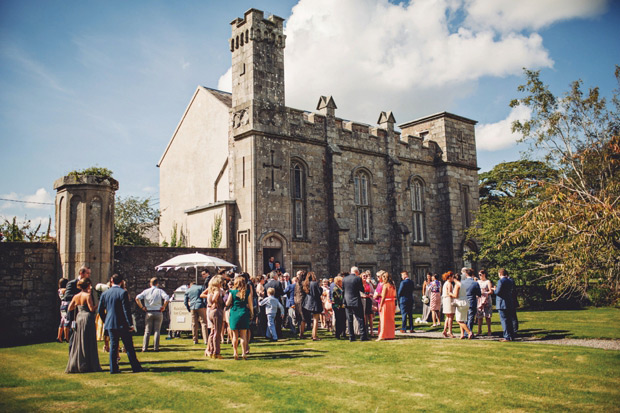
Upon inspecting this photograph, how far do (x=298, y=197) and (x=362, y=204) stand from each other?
4.32 m

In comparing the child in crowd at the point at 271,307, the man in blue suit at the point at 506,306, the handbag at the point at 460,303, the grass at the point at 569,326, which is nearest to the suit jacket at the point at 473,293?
the handbag at the point at 460,303

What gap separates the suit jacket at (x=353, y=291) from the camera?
518 inches

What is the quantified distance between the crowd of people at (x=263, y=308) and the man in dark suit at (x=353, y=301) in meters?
0.03

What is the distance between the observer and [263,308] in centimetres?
1492

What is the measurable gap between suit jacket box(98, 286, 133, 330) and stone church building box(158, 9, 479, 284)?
10.6 m

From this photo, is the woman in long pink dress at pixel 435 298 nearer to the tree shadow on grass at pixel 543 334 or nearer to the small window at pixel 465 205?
the tree shadow on grass at pixel 543 334

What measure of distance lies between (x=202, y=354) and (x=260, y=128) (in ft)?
38.7

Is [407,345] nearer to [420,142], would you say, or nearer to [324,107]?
[324,107]

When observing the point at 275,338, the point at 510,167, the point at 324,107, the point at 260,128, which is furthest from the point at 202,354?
the point at 510,167

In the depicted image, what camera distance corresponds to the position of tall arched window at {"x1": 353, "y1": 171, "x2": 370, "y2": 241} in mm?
24969

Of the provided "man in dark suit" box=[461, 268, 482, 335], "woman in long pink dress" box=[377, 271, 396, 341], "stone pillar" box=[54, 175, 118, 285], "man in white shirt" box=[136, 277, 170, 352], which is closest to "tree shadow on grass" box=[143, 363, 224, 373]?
"man in white shirt" box=[136, 277, 170, 352]

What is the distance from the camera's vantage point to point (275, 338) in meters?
13.6

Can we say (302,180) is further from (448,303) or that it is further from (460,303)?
(460,303)

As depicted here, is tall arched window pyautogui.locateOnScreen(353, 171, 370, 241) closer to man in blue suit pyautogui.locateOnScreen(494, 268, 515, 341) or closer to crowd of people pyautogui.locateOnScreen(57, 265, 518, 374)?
crowd of people pyautogui.locateOnScreen(57, 265, 518, 374)
